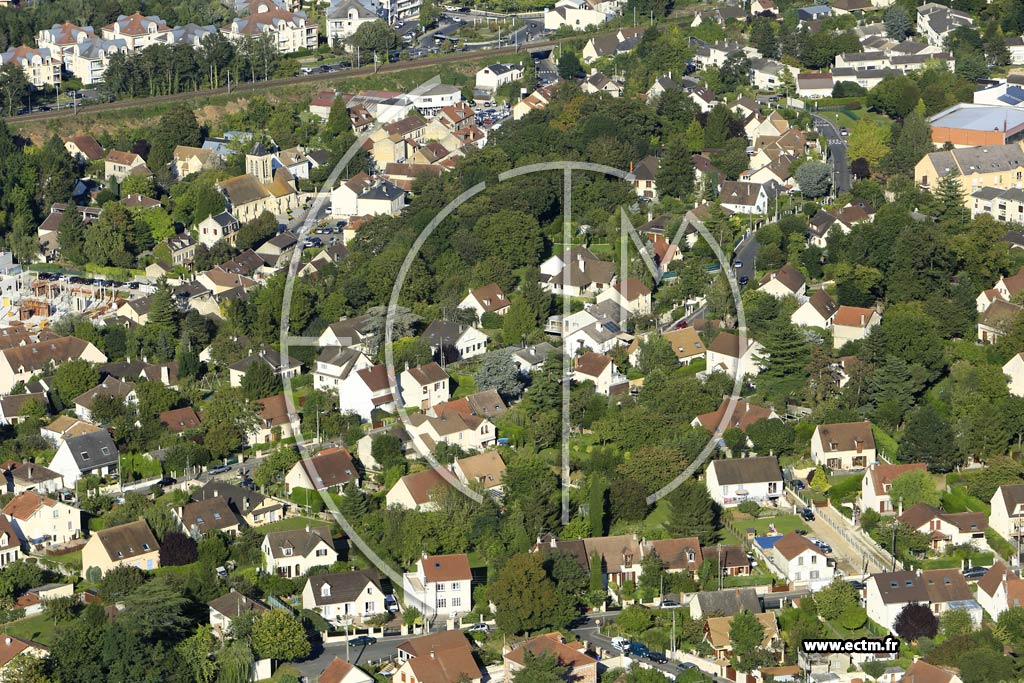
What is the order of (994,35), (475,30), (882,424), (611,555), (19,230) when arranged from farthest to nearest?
(475,30)
(994,35)
(19,230)
(882,424)
(611,555)

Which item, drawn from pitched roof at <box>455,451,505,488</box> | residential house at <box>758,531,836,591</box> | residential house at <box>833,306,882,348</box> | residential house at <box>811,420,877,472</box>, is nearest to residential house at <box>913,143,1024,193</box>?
residential house at <box>833,306,882,348</box>

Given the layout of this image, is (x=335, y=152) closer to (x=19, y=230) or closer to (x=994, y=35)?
(x=19, y=230)

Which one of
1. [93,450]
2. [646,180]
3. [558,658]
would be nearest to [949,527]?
[558,658]

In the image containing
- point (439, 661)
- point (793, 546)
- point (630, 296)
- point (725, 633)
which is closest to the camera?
point (439, 661)

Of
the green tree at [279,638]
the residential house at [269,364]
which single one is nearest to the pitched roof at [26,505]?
the residential house at [269,364]

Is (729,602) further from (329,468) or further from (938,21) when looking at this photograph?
(938,21)

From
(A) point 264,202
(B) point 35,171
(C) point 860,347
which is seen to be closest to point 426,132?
(A) point 264,202

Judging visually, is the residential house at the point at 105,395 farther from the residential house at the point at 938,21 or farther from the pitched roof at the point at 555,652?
the residential house at the point at 938,21
